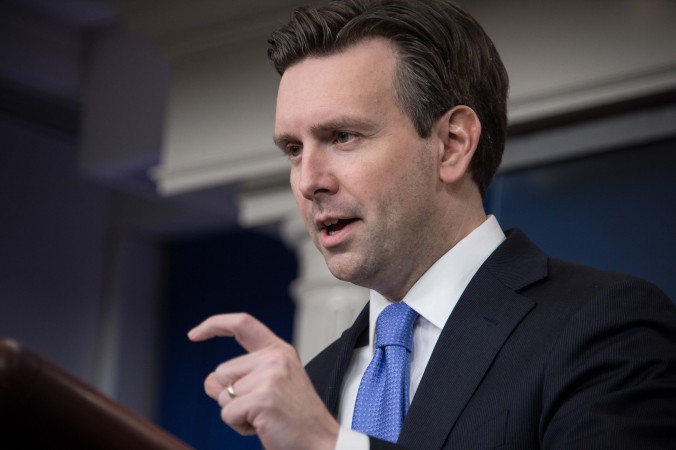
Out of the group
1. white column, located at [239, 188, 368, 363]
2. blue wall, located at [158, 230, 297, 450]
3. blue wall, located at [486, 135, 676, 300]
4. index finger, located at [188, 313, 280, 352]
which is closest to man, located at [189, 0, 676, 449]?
index finger, located at [188, 313, 280, 352]

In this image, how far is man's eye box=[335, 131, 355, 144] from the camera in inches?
44.4

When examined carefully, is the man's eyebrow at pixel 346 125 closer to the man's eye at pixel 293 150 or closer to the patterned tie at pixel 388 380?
the man's eye at pixel 293 150

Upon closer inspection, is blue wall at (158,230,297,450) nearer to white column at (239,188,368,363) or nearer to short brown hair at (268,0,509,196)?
white column at (239,188,368,363)

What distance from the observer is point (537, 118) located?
2197 mm

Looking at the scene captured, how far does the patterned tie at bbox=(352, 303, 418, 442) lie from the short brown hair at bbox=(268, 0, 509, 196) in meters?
0.22

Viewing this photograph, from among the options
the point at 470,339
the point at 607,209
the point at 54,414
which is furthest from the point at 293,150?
the point at 607,209

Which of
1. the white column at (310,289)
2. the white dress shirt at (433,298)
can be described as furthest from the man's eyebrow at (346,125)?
the white column at (310,289)

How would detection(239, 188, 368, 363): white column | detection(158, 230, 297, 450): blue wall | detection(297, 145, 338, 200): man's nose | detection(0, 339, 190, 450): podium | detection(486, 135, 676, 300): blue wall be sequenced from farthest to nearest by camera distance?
1. detection(158, 230, 297, 450): blue wall
2. detection(239, 188, 368, 363): white column
3. detection(486, 135, 676, 300): blue wall
4. detection(297, 145, 338, 200): man's nose
5. detection(0, 339, 190, 450): podium

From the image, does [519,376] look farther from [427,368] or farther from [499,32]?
[499,32]

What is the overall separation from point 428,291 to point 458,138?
0.19 meters

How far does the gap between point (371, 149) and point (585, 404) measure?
0.38 m

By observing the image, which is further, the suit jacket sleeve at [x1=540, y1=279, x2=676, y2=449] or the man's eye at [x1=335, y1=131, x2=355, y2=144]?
the man's eye at [x1=335, y1=131, x2=355, y2=144]

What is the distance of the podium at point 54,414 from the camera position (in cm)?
58

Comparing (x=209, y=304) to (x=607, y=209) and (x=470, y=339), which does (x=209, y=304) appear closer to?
(x=607, y=209)
